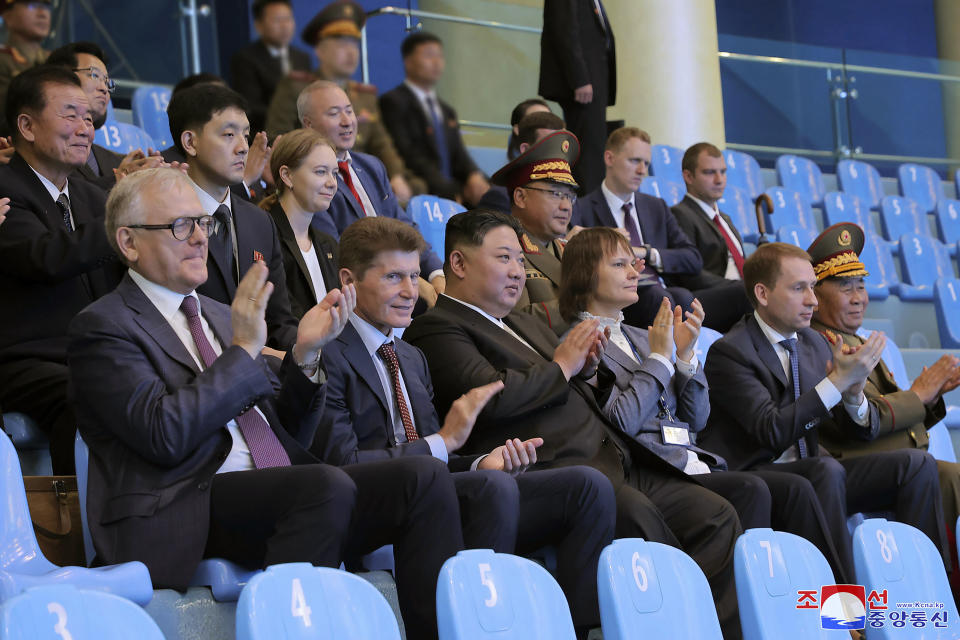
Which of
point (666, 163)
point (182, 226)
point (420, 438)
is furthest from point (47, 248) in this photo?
point (666, 163)

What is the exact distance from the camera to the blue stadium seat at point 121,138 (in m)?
5.32

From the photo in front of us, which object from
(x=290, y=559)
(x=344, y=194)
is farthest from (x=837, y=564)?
(x=344, y=194)

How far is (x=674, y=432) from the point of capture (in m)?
3.85

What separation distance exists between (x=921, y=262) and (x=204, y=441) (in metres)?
5.93

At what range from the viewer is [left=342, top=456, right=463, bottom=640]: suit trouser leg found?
2711mm

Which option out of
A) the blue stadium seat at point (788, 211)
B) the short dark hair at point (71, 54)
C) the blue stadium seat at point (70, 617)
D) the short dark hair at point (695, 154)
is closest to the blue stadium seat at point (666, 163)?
the blue stadium seat at point (788, 211)

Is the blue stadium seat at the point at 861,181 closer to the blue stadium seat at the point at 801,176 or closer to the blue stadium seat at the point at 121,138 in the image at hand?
the blue stadium seat at the point at 801,176

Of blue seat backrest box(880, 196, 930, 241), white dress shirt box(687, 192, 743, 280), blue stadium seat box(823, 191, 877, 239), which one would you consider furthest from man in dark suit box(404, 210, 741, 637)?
blue seat backrest box(880, 196, 930, 241)

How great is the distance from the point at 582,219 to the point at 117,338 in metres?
3.27

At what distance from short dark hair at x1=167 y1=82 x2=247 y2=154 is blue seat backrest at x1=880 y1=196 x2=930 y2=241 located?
18.0 ft

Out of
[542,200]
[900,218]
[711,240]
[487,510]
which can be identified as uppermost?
[900,218]

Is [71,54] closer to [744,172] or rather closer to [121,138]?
[121,138]

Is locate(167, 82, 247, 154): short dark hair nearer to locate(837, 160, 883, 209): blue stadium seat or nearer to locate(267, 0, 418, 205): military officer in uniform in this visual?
locate(267, 0, 418, 205): military officer in uniform

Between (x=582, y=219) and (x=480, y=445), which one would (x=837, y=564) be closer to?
(x=480, y=445)
